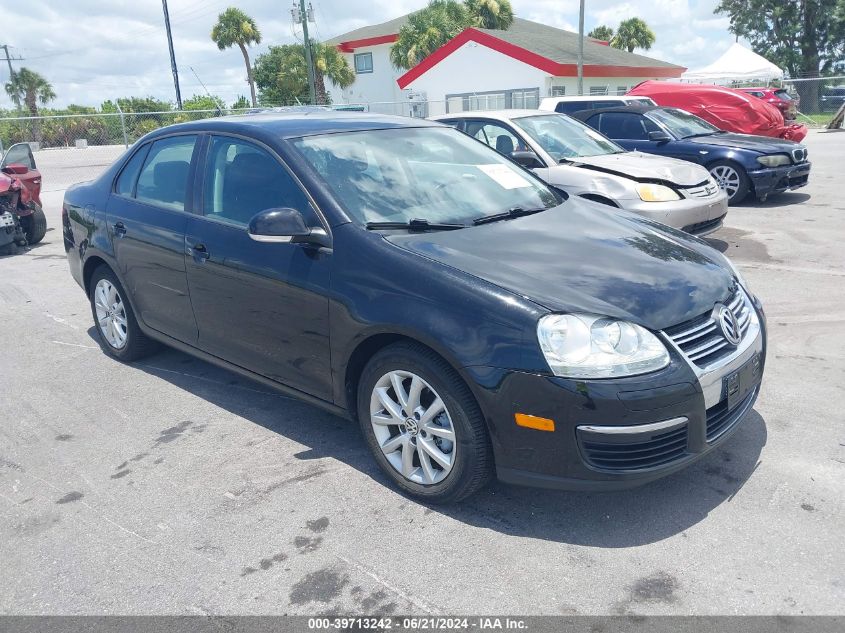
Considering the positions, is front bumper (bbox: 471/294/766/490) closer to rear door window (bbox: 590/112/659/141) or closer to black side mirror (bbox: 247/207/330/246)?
black side mirror (bbox: 247/207/330/246)

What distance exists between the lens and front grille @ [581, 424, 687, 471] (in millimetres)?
2848

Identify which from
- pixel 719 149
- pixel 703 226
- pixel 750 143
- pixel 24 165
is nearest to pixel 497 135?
pixel 703 226

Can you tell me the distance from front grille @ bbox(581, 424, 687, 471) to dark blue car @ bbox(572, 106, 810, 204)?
8.38m

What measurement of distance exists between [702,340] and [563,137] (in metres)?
6.02

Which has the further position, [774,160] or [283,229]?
[774,160]

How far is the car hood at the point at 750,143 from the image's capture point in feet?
34.4

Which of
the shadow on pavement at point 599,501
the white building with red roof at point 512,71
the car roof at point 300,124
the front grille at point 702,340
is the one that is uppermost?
the white building with red roof at point 512,71

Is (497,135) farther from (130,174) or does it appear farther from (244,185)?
(244,185)

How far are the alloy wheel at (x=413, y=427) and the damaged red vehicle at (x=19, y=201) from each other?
26.7 feet

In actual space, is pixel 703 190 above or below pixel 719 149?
below

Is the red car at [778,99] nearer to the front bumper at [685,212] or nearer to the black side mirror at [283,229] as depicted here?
the front bumper at [685,212]

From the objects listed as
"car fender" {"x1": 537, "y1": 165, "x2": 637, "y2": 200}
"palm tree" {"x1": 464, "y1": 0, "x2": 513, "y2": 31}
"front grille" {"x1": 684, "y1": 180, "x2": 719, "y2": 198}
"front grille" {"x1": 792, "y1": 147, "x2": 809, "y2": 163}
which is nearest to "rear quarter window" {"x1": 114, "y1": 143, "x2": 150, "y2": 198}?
"car fender" {"x1": 537, "y1": 165, "x2": 637, "y2": 200}

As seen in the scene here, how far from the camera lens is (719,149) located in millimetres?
10430

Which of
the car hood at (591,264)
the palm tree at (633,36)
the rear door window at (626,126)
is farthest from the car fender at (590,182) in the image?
the palm tree at (633,36)
